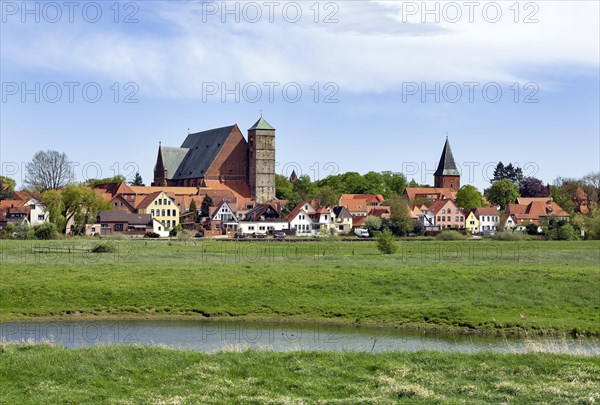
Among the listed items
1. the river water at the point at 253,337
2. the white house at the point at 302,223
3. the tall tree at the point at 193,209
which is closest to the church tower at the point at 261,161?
the tall tree at the point at 193,209

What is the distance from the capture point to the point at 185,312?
106 feet

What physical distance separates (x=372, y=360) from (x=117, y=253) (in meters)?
37.8

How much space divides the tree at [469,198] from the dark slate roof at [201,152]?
Answer: 141 feet

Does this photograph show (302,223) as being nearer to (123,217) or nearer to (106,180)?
(123,217)

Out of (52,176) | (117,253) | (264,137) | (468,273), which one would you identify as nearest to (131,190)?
(52,176)

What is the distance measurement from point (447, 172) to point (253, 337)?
131589mm

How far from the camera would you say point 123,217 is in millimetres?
99812

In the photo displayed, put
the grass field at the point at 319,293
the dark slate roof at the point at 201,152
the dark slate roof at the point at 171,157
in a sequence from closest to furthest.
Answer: the grass field at the point at 319,293
the dark slate roof at the point at 201,152
the dark slate roof at the point at 171,157

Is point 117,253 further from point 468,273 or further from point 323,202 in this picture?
point 323,202

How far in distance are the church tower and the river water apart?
10830cm

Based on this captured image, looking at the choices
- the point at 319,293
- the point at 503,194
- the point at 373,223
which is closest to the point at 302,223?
the point at 373,223

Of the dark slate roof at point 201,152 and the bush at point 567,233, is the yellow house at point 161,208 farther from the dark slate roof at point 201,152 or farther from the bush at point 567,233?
the bush at point 567,233

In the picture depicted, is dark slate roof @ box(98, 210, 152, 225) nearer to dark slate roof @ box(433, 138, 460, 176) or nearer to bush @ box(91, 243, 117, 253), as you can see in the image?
bush @ box(91, 243, 117, 253)

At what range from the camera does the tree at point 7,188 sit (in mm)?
133500
